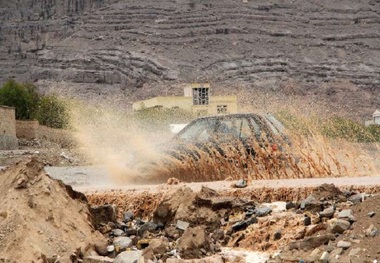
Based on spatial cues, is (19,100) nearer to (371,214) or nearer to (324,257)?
(371,214)

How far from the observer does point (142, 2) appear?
558 feet

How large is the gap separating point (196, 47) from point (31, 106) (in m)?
75.9

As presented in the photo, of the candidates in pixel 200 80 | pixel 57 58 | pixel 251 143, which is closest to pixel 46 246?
pixel 251 143

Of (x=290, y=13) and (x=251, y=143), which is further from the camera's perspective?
(x=290, y=13)

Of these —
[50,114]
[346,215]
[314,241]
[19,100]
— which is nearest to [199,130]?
[346,215]

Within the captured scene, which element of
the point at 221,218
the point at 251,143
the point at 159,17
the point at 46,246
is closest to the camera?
the point at 46,246

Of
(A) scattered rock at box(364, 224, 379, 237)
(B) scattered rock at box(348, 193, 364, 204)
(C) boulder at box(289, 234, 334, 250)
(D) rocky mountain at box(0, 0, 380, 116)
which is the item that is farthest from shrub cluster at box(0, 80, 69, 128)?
(A) scattered rock at box(364, 224, 379, 237)

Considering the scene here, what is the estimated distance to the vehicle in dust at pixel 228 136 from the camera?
1428 centimetres

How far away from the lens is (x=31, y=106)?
80.9 m

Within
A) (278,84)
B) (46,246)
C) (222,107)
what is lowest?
(278,84)

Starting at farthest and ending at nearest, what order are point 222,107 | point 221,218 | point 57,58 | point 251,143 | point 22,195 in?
point 57,58, point 222,107, point 251,143, point 221,218, point 22,195

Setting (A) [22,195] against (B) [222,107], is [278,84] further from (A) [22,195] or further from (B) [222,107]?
(A) [22,195]

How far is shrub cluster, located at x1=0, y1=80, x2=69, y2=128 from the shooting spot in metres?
74.5

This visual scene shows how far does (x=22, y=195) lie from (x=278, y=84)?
5240 inches
